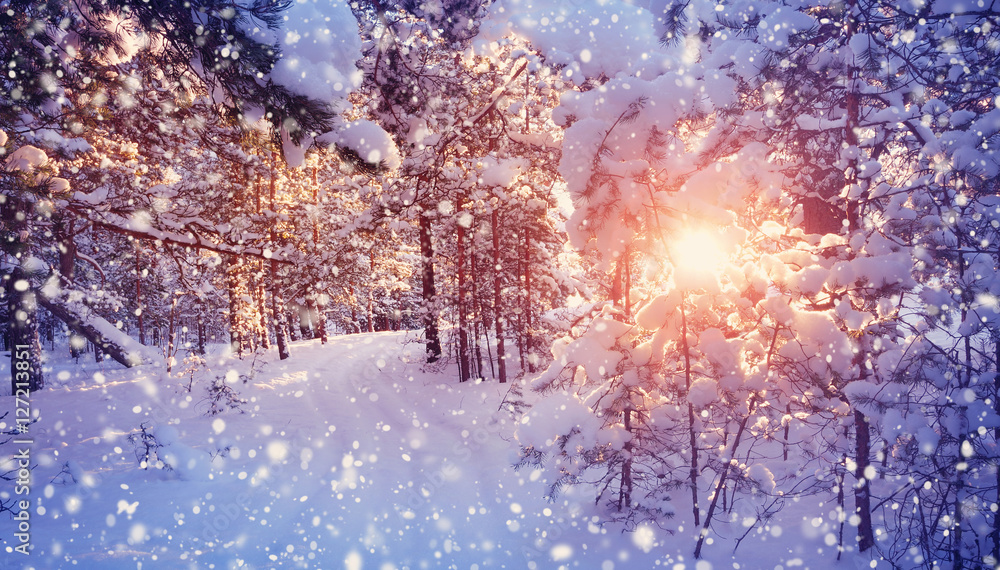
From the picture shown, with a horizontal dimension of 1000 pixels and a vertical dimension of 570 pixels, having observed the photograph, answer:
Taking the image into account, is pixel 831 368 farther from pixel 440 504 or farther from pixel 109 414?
pixel 109 414

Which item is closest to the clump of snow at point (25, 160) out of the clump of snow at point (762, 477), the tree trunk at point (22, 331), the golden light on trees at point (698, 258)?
the tree trunk at point (22, 331)

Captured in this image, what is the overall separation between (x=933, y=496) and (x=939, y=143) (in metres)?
2.95

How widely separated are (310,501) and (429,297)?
8696 mm

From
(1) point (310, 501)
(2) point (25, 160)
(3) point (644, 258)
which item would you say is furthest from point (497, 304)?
(2) point (25, 160)

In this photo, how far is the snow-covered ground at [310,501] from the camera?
4.56 meters

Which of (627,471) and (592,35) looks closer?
(627,471)

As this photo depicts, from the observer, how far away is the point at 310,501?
617cm

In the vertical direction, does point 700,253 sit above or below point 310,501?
above

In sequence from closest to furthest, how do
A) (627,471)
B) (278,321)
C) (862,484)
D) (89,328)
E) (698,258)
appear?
(862,484)
(698,258)
(627,471)
(89,328)
(278,321)

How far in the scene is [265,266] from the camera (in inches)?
677

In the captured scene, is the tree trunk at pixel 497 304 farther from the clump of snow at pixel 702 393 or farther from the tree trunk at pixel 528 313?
the clump of snow at pixel 702 393

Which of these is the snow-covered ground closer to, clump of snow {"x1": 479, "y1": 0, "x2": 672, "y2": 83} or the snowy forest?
the snowy forest

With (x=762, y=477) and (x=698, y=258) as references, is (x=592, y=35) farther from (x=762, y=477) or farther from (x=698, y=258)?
(x=762, y=477)

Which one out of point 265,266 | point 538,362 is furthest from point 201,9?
point 265,266
